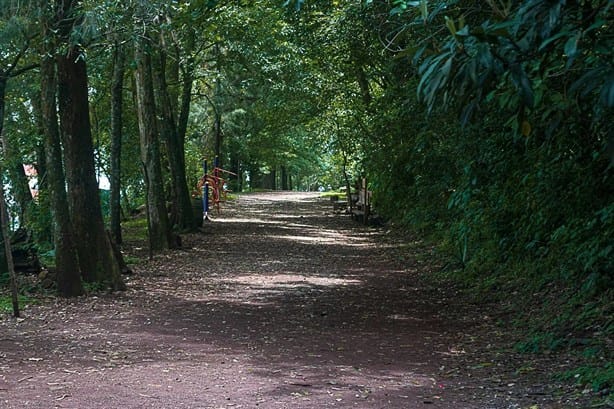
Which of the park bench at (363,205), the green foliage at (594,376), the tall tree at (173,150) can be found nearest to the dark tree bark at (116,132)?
the tall tree at (173,150)

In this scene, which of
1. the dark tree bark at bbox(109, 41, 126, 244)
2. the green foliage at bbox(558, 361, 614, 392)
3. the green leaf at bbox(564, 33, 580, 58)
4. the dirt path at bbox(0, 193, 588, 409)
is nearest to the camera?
the green leaf at bbox(564, 33, 580, 58)

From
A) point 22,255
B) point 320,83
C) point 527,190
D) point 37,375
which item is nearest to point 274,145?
point 320,83

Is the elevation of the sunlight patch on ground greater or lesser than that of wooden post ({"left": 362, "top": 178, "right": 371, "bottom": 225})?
lesser

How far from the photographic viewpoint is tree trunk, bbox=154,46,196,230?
19875 mm

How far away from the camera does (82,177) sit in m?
12.2

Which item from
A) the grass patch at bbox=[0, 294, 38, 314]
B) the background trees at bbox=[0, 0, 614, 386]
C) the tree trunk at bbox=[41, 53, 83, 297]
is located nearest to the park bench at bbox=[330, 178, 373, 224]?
the background trees at bbox=[0, 0, 614, 386]

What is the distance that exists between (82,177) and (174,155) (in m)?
9.53

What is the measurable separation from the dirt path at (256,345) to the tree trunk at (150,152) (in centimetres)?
198

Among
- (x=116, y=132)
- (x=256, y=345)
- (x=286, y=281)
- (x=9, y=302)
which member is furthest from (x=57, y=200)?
(x=116, y=132)

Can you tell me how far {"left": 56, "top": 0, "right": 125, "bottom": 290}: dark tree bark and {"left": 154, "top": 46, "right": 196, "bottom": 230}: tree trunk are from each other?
6649 millimetres

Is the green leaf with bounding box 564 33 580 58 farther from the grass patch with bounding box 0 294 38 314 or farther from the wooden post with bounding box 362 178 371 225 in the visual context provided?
the wooden post with bounding box 362 178 371 225

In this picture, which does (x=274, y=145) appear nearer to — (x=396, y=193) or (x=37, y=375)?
(x=396, y=193)

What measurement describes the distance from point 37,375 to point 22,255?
7.21m

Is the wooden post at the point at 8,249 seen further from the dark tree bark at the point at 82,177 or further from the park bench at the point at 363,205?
the park bench at the point at 363,205
